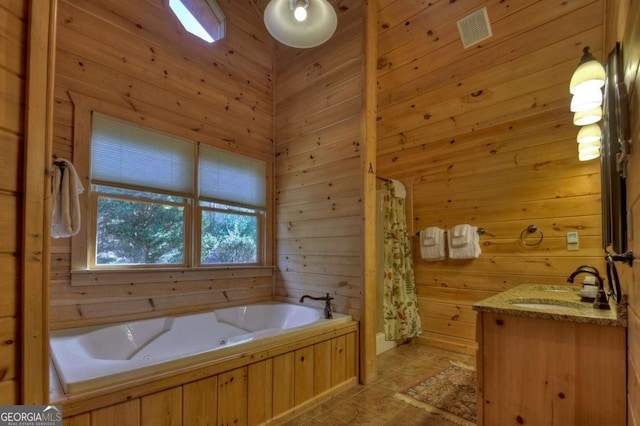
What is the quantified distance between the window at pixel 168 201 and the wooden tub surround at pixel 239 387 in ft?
4.22

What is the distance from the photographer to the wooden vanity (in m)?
1.18

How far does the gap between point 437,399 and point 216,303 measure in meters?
2.00

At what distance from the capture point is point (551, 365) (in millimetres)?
1300

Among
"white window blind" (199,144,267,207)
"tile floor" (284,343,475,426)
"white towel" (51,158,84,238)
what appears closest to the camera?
"white towel" (51,158,84,238)

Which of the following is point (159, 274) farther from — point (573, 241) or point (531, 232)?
point (573, 241)

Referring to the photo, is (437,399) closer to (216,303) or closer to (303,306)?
(303,306)

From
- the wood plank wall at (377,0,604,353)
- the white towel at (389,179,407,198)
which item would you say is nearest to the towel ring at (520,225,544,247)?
the wood plank wall at (377,0,604,353)

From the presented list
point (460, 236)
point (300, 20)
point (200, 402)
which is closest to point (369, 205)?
point (460, 236)

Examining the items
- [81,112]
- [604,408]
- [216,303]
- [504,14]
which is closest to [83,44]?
[81,112]

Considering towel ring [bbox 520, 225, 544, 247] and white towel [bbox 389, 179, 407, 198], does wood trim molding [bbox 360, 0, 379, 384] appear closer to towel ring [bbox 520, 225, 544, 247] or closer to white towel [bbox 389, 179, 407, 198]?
white towel [bbox 389, 179, 407, 198]

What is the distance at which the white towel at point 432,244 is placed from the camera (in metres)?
3.30

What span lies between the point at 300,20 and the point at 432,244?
2419mm

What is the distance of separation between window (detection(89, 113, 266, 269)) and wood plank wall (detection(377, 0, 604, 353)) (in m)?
1.78

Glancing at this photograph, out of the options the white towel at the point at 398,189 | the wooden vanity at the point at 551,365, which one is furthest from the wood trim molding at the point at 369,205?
the wooden vanity at the point at 551,365
